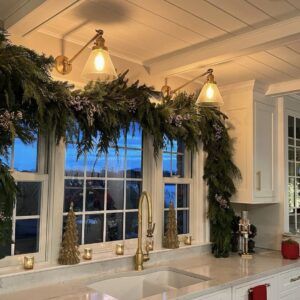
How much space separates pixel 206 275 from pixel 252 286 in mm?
324

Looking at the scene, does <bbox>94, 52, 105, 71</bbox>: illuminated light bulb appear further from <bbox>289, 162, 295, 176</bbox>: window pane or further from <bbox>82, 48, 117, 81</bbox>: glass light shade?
<bbox>289, 162, 295, 176</bbox>: window pane

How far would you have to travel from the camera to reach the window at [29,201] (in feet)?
7.32

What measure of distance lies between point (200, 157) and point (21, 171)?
155cm

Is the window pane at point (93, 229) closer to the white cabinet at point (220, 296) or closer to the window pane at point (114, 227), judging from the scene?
the window pane at point (114, 227)

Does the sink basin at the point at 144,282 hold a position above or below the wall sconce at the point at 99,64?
below

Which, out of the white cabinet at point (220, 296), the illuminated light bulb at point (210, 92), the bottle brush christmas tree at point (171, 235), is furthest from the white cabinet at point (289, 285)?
the illuminated light bulb at point (210, 92)

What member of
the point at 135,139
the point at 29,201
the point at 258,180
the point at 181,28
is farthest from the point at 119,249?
the point at 181,28

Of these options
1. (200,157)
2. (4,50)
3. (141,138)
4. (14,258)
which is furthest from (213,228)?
(4,50)

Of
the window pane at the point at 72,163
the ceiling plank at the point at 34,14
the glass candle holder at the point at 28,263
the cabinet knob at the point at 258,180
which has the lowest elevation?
the glass candle holder at the point at 28,263

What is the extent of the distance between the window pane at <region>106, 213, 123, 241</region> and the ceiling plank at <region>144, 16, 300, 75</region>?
1.15 meters

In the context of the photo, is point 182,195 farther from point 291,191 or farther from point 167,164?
point 291,191

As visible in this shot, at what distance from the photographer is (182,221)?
3.18 meters

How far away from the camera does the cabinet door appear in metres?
3.18

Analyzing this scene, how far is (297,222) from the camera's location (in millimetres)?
3688
